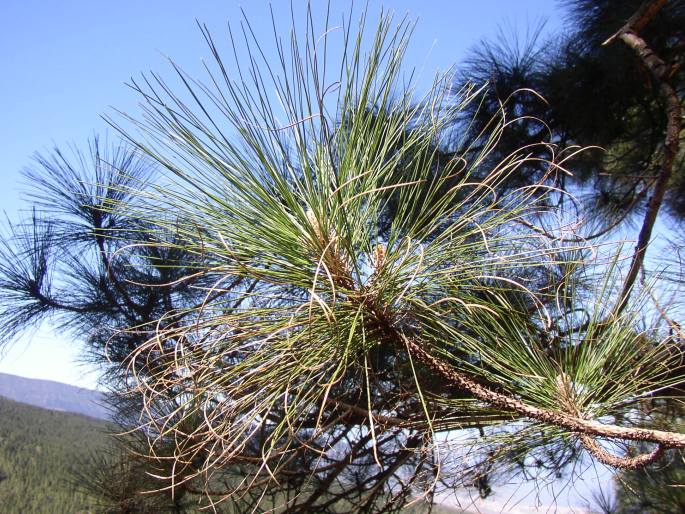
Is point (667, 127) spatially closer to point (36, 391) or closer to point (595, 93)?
point (595, 93)

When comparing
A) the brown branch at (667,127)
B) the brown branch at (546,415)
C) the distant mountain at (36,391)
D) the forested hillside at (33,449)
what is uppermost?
the brown branch at (667,127)

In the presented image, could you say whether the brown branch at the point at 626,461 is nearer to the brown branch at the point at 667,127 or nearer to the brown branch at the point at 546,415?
the brown branch at the point at 546,415

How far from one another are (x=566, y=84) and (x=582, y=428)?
5.13 ft

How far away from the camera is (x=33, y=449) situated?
9.81 m

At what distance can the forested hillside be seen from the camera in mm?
7133

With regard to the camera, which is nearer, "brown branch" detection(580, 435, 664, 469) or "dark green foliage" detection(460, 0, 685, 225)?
"brown branch" detection(580, 435, 664, 469)

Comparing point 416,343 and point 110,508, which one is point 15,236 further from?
point 416,343

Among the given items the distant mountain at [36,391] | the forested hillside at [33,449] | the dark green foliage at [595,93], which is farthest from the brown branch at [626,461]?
the distant mountain at [36,391]

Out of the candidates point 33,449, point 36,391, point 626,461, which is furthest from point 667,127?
point 36,391

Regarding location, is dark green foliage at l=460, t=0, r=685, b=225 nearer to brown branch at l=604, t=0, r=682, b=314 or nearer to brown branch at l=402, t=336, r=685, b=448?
brown branch at l=604, t=0, r=682, b=314

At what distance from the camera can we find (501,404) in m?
0.73

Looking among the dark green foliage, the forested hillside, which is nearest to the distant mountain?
the forested hillside

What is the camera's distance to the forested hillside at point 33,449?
23.4 ft

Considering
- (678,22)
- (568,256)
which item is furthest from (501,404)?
(678,22)
